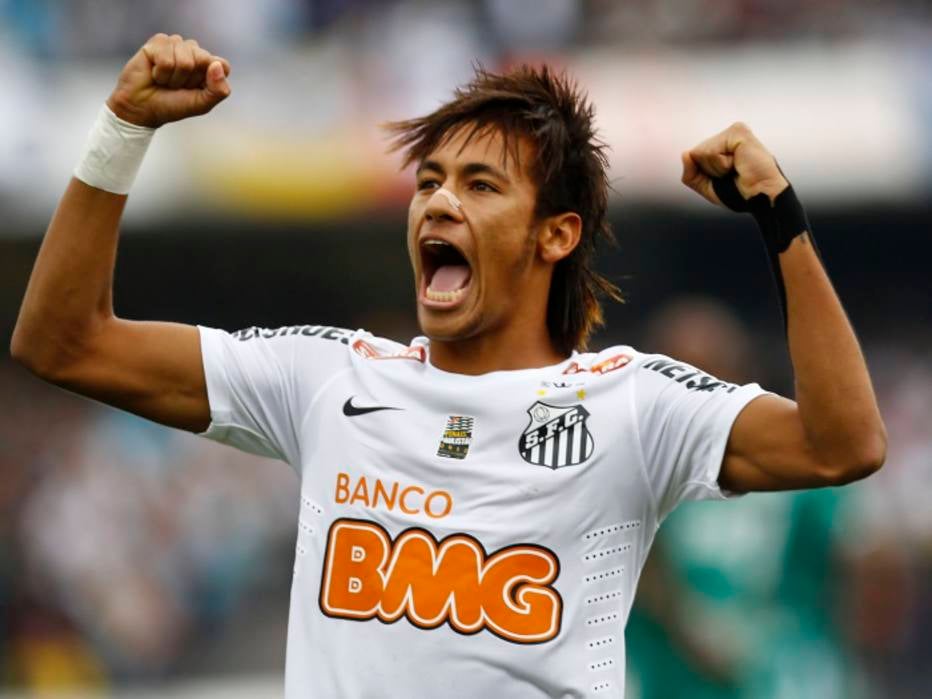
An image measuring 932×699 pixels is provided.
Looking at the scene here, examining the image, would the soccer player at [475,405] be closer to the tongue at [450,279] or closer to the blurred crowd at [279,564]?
the tongue at [450,279]

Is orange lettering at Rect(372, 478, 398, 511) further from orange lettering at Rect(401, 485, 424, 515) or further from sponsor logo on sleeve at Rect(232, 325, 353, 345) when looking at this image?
sponsor logo on sleeve at Rect(232, 325, 353, 345)

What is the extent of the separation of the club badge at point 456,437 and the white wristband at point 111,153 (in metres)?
0.91

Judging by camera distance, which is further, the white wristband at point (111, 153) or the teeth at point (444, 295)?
the teeth at point (444, 295)

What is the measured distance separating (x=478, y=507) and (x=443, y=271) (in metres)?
0.61

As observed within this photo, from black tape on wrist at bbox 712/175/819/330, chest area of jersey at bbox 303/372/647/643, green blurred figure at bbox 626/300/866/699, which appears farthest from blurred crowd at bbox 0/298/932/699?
black tape on wrist at bbox 712/175/819/330

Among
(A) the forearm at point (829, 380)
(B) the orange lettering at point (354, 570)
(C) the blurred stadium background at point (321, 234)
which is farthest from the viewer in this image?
(C) the blurred stadium background at point (321, 234)

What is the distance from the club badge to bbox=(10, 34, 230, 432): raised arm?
2.01 ft

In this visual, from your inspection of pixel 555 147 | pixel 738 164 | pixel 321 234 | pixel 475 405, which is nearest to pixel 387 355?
pixel 475 405

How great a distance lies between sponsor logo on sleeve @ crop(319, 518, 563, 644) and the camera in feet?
12.0

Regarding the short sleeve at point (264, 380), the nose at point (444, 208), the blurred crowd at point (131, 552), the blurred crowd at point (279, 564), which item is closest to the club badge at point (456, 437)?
the short sleeve at point (264, 380)

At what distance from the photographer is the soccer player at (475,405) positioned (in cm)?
365

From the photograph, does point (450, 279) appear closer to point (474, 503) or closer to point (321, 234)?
point (474, 503)

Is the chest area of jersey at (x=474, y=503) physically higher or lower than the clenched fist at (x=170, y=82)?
lower

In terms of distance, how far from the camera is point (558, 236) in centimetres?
414
